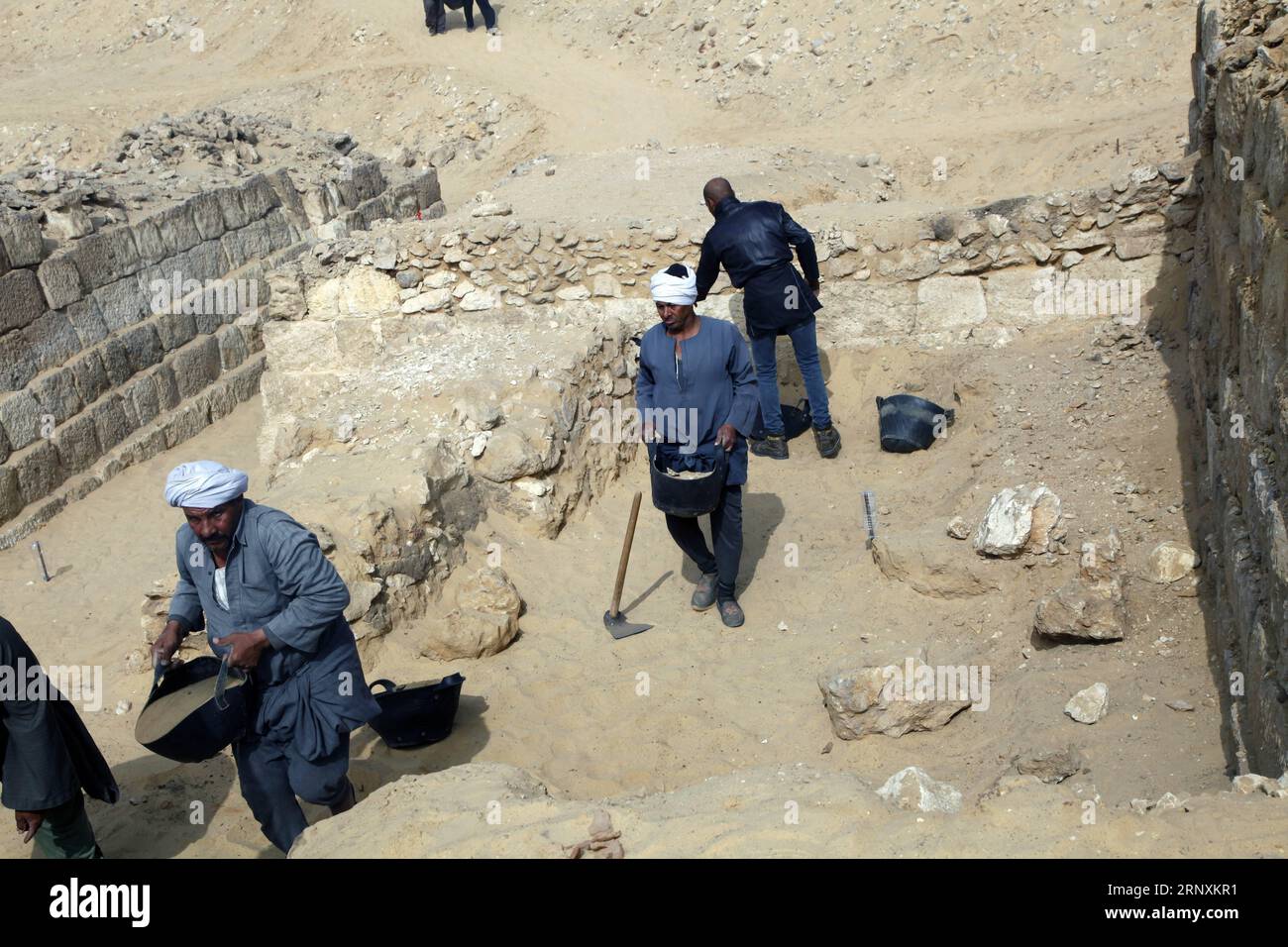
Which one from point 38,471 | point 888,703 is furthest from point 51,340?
point 888,703

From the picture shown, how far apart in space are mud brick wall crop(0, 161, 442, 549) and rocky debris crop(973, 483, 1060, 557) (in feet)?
21.4

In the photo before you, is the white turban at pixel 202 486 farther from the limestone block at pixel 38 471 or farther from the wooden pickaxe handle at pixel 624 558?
the limestone block at pixel 38 471

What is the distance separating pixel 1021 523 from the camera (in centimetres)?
482

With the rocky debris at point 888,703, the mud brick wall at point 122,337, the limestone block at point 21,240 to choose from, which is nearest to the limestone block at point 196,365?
the mud brick wall at point 122,337

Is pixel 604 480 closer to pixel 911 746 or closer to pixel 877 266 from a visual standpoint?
pixel 877 266

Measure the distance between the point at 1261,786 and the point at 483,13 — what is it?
1826 cm

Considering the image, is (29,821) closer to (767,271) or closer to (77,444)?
(767,271)

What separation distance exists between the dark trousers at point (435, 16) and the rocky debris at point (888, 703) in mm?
17043

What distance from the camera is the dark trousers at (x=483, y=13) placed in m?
18.3

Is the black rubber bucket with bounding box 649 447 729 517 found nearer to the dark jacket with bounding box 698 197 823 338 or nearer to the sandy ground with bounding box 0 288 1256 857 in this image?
the sandy ground with bounding box 0 288 1256 857

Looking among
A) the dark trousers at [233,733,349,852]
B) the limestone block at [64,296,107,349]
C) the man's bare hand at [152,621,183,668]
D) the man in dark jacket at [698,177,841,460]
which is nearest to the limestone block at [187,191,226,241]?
the limestone block at [64,296,107,349]

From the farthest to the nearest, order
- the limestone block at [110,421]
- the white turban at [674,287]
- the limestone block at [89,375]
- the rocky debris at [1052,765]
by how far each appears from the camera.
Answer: the limestone block at [110,421], the limestone block at [89,375], the white turban at [674,287], the rocky debris at [1052,765]

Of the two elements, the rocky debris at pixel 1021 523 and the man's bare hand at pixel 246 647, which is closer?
the man's bare hand at pixel 246 647

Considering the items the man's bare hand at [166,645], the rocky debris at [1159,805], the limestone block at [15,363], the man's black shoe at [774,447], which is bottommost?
the man's black shoe at [774,447]
